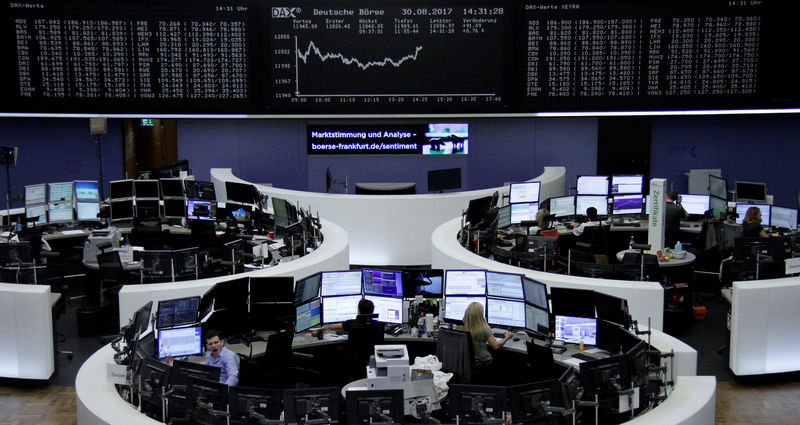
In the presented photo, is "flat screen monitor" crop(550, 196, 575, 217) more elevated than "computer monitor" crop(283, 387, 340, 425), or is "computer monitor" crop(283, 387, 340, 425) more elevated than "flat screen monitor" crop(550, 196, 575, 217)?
"flat screen monitor" crop(550, 196, 575, 217)

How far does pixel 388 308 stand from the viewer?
857 centimetres

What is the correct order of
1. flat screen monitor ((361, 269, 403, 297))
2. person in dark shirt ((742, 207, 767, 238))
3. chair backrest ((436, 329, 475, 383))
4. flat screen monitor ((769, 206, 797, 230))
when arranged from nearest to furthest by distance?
chair backrest ((436, 329, 475, 383))
flat screen monitor ((361, 269, 403, 297))
person in dark shirt ((742, 207, 767, 238))
flat screen monitor ((769, 206, 797, 230))

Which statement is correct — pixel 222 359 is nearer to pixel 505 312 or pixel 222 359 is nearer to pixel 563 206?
pixel 505 312

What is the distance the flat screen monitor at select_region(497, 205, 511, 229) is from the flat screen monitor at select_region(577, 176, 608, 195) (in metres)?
1.44

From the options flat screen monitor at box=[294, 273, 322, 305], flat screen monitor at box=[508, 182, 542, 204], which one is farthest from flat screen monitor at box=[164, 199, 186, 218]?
flat screen monitor at box=[294, 273, 322, 305]

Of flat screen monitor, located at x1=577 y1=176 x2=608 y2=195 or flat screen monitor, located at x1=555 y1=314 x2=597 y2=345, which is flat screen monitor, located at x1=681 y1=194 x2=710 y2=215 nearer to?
flat screen monitor, located at x1=577 y1=176 x2=608 y2=195

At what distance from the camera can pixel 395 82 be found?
11461 mm

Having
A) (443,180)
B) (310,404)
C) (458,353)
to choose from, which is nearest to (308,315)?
(458,353)

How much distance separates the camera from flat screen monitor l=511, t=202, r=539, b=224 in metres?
12.8

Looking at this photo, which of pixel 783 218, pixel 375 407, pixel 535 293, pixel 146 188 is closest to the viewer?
pixel 375 407

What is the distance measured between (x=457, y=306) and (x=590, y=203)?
5.14m

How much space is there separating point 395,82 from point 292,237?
7.80ft

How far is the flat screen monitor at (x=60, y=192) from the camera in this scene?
12539 millimetres

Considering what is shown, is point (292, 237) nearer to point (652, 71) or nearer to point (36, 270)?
point (36, 270)
